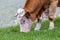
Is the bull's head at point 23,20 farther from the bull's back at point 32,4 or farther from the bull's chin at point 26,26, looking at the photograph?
the bull's back at point 32,4

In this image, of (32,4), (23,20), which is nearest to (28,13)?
(23,20)

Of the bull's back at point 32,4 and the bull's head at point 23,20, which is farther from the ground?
the bull's back at point 32,4

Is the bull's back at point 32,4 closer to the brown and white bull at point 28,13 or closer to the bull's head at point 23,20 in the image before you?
the brown and white bull at point 28,13

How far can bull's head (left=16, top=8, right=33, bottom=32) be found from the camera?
324 inches

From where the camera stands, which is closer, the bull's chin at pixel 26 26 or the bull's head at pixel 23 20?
the bull's head at pixel 23 20

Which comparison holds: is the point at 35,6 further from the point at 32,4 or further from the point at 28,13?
the point at 28,13

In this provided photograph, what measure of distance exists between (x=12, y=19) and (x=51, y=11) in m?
4.66

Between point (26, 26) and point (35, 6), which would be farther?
point (35, 6)

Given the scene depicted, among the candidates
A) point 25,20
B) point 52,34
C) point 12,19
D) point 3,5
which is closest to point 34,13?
point 25,20

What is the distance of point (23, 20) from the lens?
8383 millimetres

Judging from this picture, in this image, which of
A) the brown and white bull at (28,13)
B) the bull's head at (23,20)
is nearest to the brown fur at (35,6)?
the brown and white bull at (28,13)

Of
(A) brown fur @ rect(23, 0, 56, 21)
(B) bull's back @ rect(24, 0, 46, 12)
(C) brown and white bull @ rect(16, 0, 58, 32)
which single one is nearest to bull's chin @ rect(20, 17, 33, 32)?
(C) brown and white bull @ rect(16, 0, 58, 32)

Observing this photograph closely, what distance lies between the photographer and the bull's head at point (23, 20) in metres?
8.22

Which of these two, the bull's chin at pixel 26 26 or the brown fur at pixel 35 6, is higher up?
the brown fur at pixel 35 6
